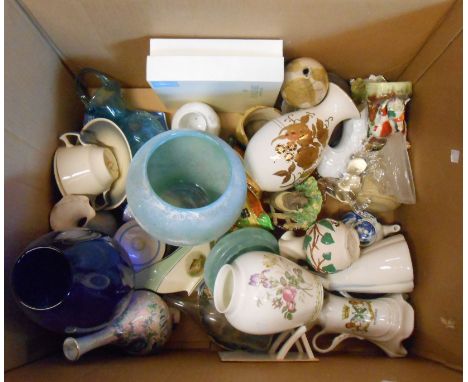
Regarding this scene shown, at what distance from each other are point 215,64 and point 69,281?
1.40 ft

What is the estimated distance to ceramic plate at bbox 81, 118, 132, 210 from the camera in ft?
2.53

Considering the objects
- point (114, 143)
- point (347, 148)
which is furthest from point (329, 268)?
point (114, 143)

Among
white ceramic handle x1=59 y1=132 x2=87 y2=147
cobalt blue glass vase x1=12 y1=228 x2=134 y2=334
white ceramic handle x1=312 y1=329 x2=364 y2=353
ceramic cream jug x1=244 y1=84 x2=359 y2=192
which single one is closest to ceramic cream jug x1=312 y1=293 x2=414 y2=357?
white ceramic handle x1=312 y1=329 x2=364 y2=353

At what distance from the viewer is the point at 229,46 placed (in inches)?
28.1

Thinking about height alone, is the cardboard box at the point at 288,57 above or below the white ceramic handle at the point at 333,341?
above

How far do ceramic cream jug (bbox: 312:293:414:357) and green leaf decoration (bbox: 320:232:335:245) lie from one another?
0.42 feet

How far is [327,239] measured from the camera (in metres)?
0.71

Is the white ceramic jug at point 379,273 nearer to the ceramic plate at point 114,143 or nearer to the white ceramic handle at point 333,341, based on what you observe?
the white ceramic handle at point 333,341

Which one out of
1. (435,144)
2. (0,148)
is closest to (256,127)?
(435,144)

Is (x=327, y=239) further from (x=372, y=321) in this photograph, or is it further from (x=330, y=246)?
(x=372, y=321)

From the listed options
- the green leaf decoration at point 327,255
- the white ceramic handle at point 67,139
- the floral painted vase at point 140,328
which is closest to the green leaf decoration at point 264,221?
the green leaf decoration at point 327,255

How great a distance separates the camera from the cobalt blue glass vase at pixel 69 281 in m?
0.58

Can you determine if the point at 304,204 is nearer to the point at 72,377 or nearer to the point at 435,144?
the point at 435,144

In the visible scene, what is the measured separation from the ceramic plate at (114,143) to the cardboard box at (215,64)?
Result: 0.41 feet
